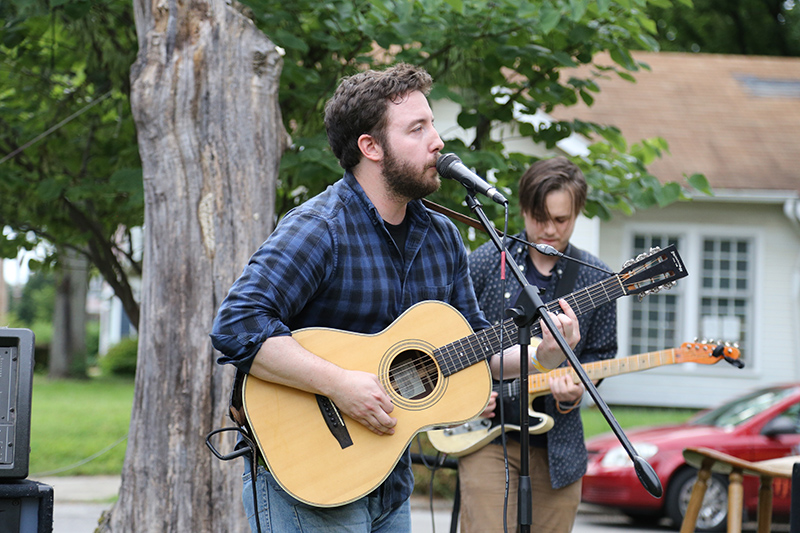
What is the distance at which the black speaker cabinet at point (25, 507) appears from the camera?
8.19 ft

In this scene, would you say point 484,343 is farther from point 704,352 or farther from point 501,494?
point 704,352

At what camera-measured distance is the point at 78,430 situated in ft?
35.6

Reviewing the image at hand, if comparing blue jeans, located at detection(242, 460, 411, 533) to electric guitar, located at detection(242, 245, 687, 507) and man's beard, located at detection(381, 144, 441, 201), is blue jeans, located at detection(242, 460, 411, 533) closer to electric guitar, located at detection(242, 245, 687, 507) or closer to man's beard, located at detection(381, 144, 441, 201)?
electric guitar, located at detection(242, 245, 687, 507)

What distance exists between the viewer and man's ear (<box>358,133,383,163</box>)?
2639 millimetres

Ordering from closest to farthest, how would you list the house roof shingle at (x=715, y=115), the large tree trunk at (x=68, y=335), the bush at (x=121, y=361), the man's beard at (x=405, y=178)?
the man's beard at (x=405, y=178) < the house roof shingle at (x=715, y=115) < the large tree trunk at (x=68, y=335) < the bush at (x=121, y=361)

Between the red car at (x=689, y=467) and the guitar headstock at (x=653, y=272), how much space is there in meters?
5.01

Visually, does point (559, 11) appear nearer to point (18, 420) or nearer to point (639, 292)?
point (639, 292)

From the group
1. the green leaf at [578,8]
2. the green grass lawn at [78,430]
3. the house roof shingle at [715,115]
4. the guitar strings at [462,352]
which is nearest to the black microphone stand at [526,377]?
the guitar strings at [462,352]

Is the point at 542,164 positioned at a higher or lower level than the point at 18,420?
higher

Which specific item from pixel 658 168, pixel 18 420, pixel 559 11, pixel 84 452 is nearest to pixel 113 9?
pixel 559 11

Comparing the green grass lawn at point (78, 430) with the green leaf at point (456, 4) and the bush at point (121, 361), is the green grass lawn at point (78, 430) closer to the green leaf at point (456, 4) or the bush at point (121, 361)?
the green leaf at point (456, 4)

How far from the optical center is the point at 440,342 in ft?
8.98

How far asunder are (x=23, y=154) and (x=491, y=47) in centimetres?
305

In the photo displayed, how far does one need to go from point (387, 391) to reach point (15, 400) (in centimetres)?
109
